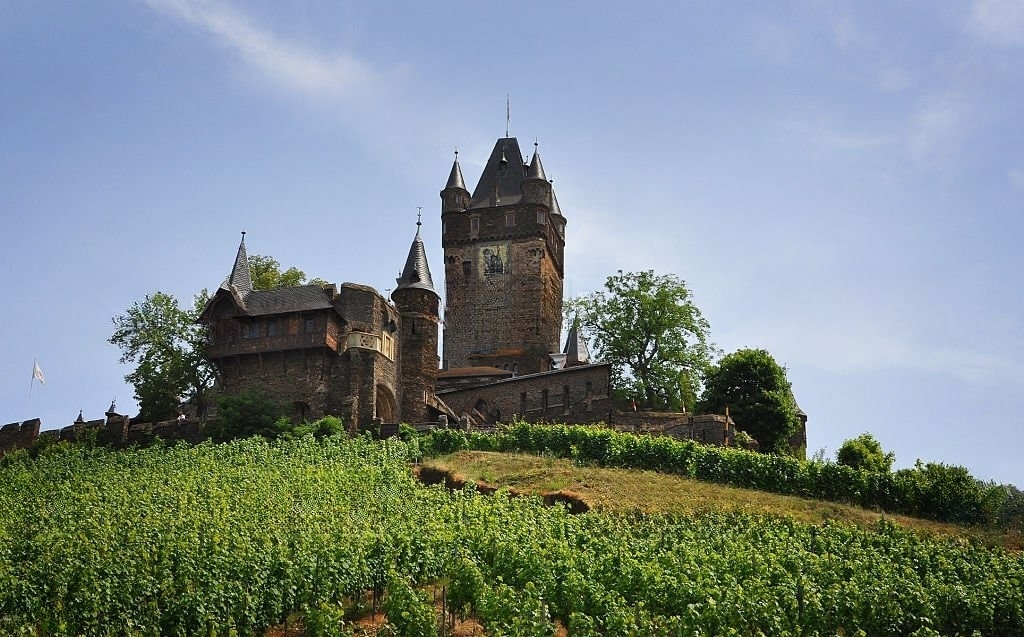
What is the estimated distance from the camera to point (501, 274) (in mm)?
69250

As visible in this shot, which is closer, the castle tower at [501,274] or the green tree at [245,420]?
the green tree at [245,420]

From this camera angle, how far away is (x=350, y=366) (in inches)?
1884

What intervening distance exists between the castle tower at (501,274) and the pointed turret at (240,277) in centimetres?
1884

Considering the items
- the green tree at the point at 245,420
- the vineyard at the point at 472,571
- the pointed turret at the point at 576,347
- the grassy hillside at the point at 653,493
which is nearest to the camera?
the vineyard at the point at 472,571

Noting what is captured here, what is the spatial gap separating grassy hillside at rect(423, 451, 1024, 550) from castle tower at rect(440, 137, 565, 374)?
28.2m

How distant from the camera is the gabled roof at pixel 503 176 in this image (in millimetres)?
71125

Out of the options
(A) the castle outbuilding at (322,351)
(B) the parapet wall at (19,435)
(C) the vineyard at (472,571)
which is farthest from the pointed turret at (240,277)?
(C) the vineyard at (472,571)

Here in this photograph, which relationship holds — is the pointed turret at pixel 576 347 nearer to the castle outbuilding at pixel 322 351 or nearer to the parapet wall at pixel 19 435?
the castle outbuilding at pixel 322 351

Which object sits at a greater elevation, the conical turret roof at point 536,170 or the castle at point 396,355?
the conical turret roof at point 536,170

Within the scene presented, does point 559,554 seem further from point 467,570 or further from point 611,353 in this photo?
point 611,353

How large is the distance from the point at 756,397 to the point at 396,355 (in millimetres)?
15560

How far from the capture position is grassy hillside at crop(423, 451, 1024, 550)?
33438 millimetres

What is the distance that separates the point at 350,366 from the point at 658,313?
1958 cm

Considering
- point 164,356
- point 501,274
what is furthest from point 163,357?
point 501,274
